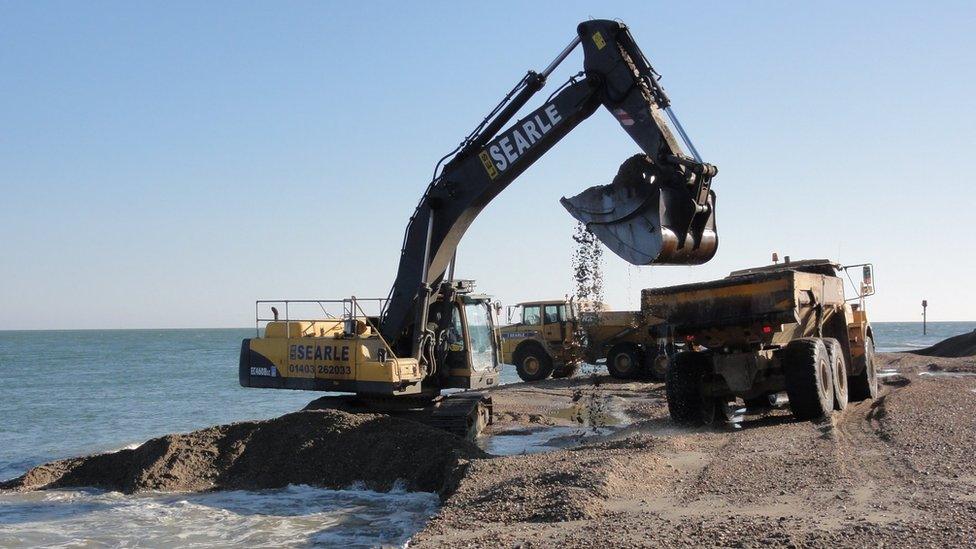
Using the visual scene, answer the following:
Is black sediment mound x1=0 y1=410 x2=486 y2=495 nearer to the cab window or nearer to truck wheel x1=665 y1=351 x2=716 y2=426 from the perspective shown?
truck wheel x1=665 y1=351 x2=716 y2=426

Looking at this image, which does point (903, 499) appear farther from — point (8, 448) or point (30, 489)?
point (8, 448)

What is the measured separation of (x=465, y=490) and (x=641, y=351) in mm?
16786

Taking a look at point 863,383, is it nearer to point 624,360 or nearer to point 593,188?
point 593,188

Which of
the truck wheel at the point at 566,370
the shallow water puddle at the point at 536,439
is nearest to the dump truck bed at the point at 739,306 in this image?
the shallow water puddle at the point at 536,439

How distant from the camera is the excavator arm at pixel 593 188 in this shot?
11.3 m

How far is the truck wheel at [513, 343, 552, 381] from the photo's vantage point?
1093 inches

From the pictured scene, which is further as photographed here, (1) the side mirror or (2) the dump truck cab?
(2) the dump truck cab

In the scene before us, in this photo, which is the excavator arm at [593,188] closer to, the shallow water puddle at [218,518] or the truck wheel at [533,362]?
the shallow water puddle at [218,518]

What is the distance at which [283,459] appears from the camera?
12641 millimetres

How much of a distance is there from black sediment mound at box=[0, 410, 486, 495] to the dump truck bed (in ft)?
11.4

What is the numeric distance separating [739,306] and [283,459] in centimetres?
649

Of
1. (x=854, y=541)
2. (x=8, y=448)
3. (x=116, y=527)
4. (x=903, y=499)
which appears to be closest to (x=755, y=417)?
(x=903, y=499)

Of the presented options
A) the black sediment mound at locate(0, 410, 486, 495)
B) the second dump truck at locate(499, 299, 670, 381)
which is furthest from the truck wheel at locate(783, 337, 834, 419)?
the second dump truck at locate(499, 299, 670, 381)

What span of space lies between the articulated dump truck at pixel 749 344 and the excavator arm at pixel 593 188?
151 cm
